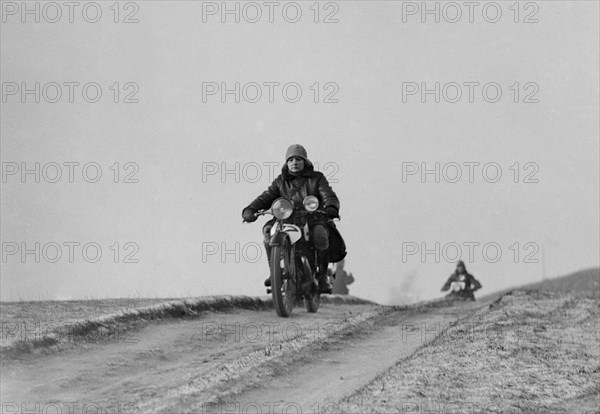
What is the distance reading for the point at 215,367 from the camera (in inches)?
285

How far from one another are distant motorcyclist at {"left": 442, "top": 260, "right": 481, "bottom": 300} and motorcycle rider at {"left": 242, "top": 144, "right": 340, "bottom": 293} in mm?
11258

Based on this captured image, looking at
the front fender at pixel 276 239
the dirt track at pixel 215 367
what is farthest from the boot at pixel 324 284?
the dirt track at pixel 215 367

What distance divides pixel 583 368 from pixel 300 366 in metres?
3.13

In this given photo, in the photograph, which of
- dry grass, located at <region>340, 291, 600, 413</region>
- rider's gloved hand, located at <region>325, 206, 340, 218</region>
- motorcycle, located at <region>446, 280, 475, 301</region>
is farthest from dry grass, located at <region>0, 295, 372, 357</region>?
motorcycle, located at <region>446, 280, 475, 301</region>

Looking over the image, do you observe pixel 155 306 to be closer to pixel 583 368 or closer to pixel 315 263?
pixel 315 263

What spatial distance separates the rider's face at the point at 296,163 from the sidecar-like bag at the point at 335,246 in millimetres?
1191

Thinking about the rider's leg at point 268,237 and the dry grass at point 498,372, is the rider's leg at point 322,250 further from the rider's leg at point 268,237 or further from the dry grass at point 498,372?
the dry grass at point 498,372

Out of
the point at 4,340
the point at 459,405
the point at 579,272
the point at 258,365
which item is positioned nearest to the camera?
the point at 459,405

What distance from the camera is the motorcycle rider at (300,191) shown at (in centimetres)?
1173

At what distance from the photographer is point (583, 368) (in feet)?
27.4

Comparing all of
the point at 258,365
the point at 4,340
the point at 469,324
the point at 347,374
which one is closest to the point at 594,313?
the point at 469,324

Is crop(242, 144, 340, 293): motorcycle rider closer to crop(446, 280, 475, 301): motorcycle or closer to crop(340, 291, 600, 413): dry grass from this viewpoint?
crop(340, 291, 600, 413): dry grass

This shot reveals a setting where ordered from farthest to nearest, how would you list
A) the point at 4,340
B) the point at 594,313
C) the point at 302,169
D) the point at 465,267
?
1. the point at 465,267
2. the point at 594,313
3. the point at 302,169
4. the point at 4,340

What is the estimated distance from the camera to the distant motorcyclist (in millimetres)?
22453
